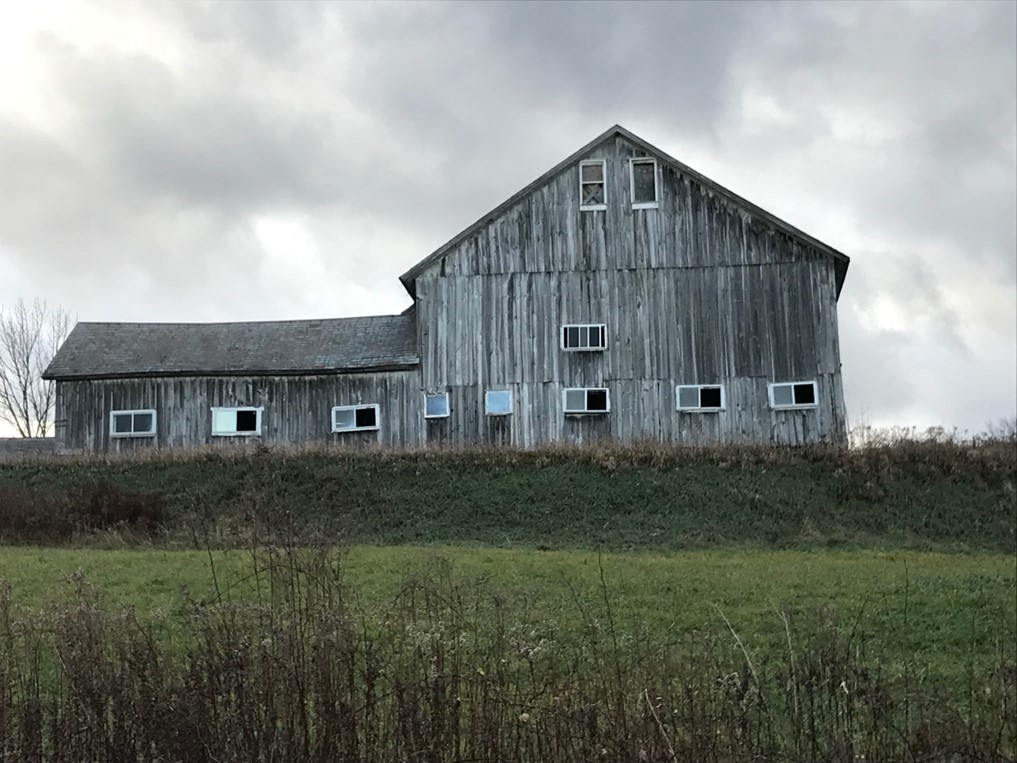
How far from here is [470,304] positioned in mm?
33281

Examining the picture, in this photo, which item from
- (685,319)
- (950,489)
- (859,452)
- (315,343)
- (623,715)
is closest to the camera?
(623,715)

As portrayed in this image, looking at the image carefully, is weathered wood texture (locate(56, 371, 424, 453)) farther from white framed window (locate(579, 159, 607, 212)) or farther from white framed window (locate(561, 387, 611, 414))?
white framed window (locate(579, 159, 607, 212))

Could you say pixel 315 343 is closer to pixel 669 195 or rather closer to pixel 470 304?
pixel 470 304

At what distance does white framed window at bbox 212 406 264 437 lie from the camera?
112 feet

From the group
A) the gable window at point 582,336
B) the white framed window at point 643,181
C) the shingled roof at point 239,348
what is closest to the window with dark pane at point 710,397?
the gable window at point 582,336

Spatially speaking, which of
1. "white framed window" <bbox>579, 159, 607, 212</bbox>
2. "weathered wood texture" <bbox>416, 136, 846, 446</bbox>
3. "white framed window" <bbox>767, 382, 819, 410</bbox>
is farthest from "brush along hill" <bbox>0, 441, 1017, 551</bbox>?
"white framed window" <bbox>579, 159, 607, 212</bbox>

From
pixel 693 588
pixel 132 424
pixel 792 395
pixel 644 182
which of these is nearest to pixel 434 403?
pixel 644 182

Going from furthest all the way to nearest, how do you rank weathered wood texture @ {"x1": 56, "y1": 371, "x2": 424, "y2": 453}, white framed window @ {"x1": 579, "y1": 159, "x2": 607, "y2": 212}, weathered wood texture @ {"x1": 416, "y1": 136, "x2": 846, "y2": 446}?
weathered wood texture @ {"x1": 56, "y1": 371, "x2": 424, "y2": 453} < white framed window @ {"x1": 579, "y1": 159, "x2": 607, "y2": 212} < weathered wood texture @ {"x1": 416, "y1": 136, "x2": 846, "y2": 446}

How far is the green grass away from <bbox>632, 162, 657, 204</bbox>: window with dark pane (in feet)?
48.9

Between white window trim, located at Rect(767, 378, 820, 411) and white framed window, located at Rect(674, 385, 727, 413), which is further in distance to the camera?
white framed window, located at Rect(674, 385, 727, 413)

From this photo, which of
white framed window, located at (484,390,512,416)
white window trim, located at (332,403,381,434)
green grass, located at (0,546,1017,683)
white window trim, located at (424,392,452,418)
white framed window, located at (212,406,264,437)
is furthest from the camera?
white framed window, located at (212,406,264,437)

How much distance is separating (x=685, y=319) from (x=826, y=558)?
543 inches

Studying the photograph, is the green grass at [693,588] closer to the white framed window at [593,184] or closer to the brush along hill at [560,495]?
the brush along hill at [560,495]

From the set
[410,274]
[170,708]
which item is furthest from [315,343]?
[170,708]
